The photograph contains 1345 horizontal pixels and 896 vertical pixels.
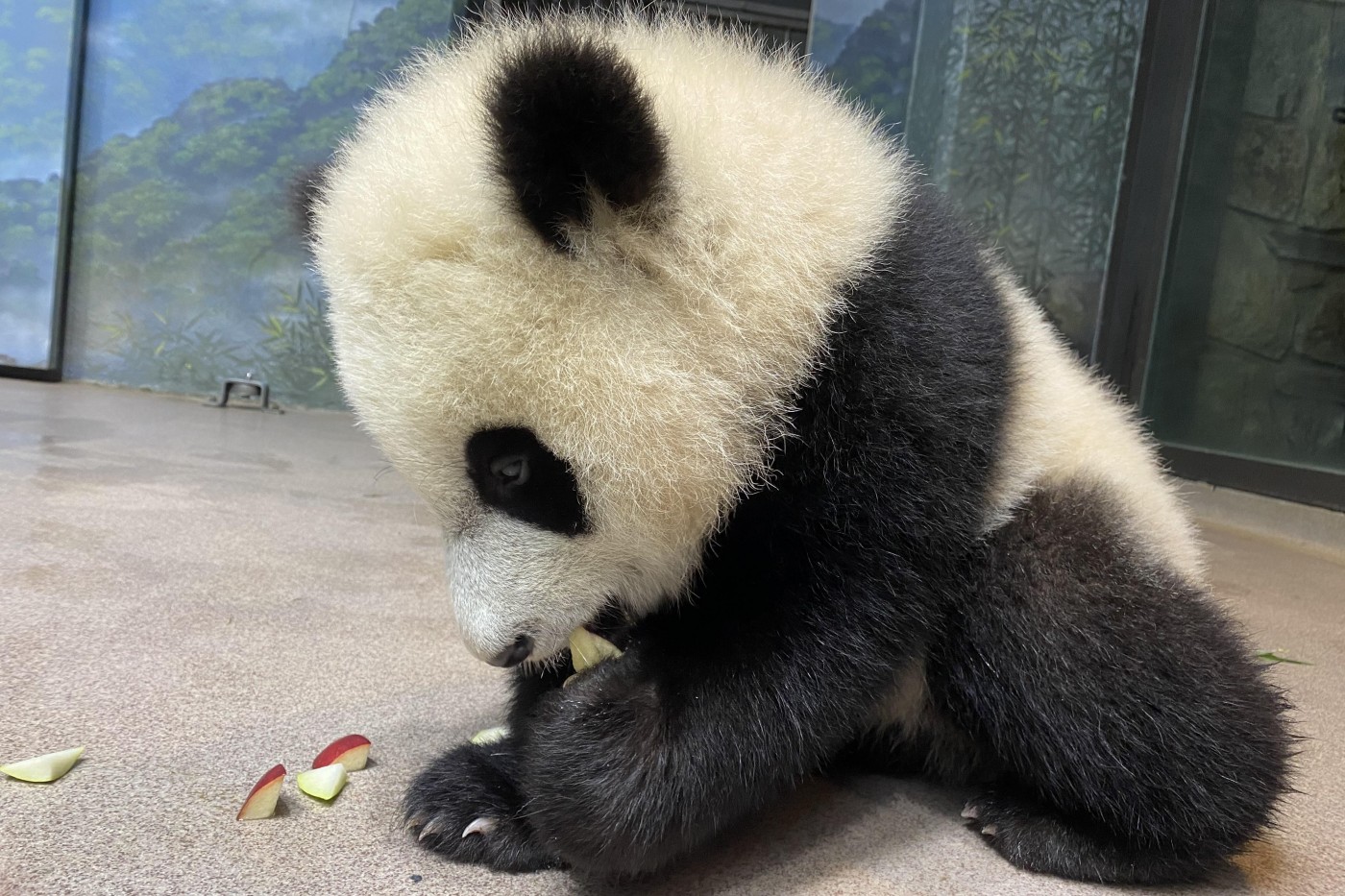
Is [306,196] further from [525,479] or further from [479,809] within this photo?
[479,809]

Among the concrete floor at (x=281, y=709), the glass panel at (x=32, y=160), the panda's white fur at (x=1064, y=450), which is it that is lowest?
the concrete floor at (x=281, y=709)

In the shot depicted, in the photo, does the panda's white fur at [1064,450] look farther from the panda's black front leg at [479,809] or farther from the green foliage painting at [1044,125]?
the green foliage painting at [1044,125]

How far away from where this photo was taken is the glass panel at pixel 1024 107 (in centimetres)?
470

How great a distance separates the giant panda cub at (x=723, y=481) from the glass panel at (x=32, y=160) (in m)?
6.01

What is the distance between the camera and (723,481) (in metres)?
1.11

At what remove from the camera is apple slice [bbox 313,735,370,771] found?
131 cm

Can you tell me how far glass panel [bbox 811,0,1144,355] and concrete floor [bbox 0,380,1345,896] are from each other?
221cm

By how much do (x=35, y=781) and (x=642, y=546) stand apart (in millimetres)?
827

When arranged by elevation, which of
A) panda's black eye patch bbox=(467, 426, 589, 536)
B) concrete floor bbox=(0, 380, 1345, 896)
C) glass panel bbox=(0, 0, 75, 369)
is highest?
glass panel bbox=(0, 0, 75, 369)

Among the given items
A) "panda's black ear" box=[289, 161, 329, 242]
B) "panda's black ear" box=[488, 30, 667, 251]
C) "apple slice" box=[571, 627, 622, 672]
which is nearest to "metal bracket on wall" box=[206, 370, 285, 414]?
"panda's black ear" box=[289, 161, 329, 242]

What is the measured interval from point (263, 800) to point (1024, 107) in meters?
4.77

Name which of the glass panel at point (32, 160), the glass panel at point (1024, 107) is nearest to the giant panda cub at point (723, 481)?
the glass panel at point (1024, 107)

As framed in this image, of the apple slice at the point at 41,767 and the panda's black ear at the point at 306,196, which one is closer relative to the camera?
the apple slice at the point at 41,767

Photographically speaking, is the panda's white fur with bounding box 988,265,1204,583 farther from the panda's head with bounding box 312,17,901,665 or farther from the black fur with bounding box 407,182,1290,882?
the panda's head with bounding box 312,17,901,665
